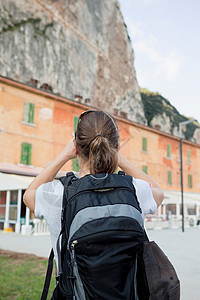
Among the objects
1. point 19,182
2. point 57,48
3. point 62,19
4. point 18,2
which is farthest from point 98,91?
point 19,182

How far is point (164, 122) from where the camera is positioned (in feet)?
172

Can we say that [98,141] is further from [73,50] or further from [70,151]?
[73,50]

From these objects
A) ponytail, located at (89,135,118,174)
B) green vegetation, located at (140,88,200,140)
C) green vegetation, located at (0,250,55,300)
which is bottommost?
green vegetation, located at (0,250,55,300)

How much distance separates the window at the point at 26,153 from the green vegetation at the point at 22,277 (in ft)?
33.9

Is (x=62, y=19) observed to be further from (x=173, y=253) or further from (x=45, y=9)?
(x=173, y=253)

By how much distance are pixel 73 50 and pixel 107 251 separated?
3585cm

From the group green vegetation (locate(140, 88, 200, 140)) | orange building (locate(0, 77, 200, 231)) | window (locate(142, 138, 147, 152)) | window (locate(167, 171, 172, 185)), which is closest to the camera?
orange building (locate(0, 77, 200, 231))

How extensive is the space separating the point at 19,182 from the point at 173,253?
882cm

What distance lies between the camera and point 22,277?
197 inches

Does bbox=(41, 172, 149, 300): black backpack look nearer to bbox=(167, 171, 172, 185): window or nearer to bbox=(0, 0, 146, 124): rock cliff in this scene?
bbox=(0, 0, 146, 124): rock cliff

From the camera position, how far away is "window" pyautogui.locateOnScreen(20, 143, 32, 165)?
17.3m

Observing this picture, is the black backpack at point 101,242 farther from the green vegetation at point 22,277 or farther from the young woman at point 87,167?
the green vegetation at point 22,277

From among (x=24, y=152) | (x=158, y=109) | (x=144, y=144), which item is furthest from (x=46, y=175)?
(x=158, y=109)

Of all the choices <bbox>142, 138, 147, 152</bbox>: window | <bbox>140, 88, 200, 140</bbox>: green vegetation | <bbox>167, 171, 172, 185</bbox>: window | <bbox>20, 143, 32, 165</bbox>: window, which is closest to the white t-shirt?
<bbox>20, 143, 32, 165</bbox>: window
